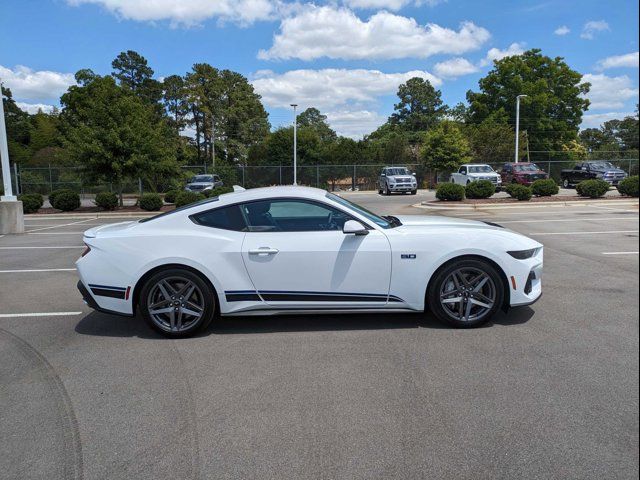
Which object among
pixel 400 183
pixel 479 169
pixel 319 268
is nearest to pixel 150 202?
pixel 400 183

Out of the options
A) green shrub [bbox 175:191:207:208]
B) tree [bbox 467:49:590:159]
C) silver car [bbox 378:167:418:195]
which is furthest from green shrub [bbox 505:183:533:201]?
tree [bbox 467:49:590:159]

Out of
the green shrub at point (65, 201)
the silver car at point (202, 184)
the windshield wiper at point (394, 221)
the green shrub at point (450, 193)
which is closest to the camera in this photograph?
the windshield wiper at point (394, 221)

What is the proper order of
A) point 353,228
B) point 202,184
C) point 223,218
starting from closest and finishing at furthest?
1. point 353,228
2. point 223,218
3. point 202,184

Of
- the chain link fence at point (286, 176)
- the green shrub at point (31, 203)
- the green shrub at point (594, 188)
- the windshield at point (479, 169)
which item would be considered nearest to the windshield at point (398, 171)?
the windshield at point (479, 169)

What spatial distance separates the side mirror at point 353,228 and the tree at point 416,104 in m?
97.5

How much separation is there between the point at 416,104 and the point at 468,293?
10286cm

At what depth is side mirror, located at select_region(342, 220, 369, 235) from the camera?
4.97m

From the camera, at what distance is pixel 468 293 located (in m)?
5.13

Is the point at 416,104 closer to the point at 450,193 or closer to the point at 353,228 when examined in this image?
the point at 450,193

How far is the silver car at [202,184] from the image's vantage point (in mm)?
31016

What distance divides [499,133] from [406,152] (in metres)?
9.87

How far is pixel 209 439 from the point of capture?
3.24 metres

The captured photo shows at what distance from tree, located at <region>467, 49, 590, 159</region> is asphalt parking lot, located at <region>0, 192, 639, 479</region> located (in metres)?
56.6

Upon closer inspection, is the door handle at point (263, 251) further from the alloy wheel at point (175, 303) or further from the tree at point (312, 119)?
the tree at point (312, 119)
